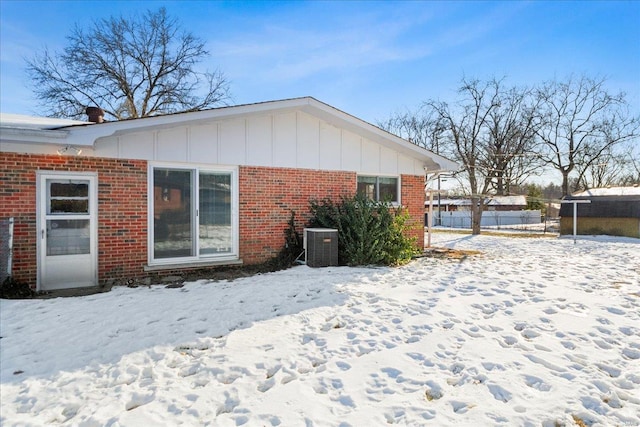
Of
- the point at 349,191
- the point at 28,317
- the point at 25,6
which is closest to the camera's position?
the point at 28,317

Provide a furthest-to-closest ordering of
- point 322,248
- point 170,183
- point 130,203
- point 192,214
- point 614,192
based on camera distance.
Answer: point 614,192 < point 322,248 < point 192,214 < point 170,183 < point 130,203

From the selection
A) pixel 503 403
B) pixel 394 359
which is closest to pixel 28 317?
pixel 394 359

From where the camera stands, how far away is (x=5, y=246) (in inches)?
232

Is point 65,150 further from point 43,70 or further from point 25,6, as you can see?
point 43,70

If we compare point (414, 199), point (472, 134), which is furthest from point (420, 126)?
point (414, 199)

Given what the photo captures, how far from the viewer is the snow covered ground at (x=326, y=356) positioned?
2732mm

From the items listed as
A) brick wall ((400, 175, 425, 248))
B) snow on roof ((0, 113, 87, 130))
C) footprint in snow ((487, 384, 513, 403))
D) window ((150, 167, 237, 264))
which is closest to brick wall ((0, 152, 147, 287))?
window ((150, 167, 237, 264))

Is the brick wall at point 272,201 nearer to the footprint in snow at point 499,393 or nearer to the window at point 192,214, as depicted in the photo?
the window at point 192,214

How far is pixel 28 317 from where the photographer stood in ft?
15.8

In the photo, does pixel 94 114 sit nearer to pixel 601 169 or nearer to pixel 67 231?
pixel 67 231

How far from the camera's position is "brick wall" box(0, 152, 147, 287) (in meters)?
6.04

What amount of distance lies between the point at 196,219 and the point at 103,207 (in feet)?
5.53

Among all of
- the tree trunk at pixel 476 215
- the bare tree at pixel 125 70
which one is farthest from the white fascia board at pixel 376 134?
the bare tree at pixel 125 70

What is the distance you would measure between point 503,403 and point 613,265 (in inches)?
313
